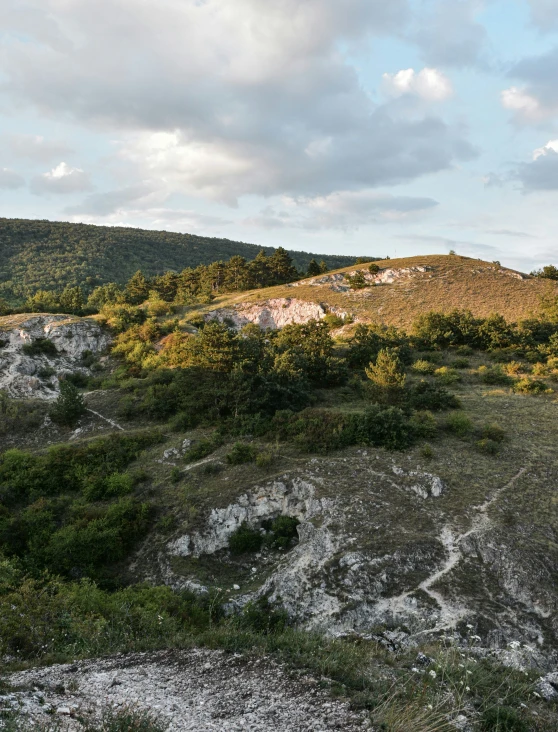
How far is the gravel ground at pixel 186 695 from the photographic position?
7.16m

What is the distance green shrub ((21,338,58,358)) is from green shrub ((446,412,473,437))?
4159 centimetres

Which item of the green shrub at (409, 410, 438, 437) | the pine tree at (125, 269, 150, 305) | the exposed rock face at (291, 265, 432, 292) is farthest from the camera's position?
the pine tree at (125, 269, 150, 305)

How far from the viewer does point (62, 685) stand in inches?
315

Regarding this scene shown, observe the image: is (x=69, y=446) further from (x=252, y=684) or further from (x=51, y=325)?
(x=51, y=325)

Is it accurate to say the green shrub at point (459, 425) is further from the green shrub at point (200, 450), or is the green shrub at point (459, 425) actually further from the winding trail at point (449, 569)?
the green shrub at point (200, 450)

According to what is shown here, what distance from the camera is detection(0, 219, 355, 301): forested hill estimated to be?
344 feet

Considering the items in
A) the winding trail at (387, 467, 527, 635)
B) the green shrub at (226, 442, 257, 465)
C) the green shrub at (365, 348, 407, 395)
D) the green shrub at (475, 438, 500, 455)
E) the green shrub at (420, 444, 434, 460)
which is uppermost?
the green shrub at (365, 348, 407, 395)

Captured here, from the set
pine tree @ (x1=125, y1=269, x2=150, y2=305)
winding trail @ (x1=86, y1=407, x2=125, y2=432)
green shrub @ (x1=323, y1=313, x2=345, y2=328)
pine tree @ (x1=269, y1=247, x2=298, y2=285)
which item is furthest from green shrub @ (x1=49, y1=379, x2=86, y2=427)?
pine tree @ (x1=269, y1=247, x2=298, y2=285)

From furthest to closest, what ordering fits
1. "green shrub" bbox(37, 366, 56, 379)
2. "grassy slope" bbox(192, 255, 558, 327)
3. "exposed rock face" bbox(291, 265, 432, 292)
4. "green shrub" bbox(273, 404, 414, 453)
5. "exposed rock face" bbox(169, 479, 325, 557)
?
"exposed rock face" bbox(291, 265, 432, 292) → "grassy slope" bbox(192, 255, 558, 327) → "green shrub" bbox(37, 366, 56, 379) → "green shrub" bbox(273, 404, 414, 453) → "exposed rock face" bbox(169, 479, 325, 557)

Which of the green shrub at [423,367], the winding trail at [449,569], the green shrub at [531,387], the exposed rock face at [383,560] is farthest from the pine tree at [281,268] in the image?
the winding trail at [449,569]

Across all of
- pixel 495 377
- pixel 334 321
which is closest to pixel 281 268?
pixel 334 321

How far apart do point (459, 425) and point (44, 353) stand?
4265 centimetres

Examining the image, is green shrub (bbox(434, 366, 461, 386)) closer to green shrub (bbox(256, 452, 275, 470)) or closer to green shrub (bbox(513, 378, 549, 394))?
green shrub (bbox(513, 378, 549, 394))

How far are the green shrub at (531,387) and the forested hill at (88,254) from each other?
306 feet
